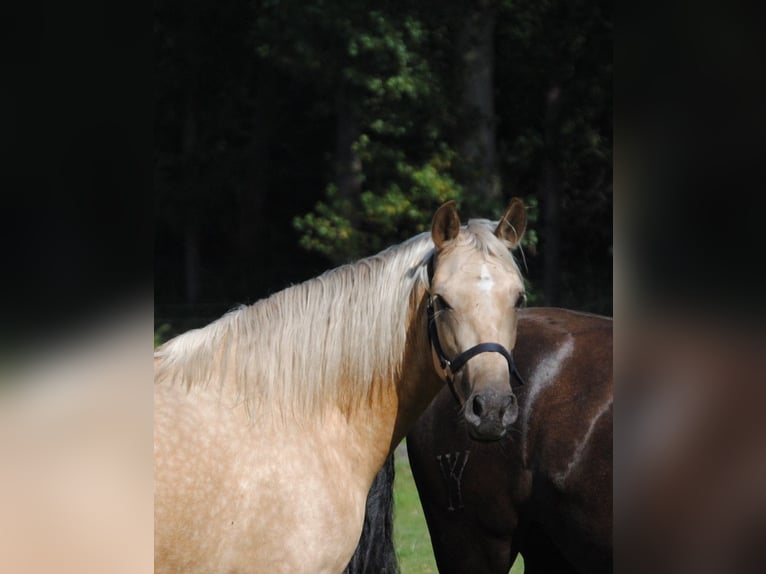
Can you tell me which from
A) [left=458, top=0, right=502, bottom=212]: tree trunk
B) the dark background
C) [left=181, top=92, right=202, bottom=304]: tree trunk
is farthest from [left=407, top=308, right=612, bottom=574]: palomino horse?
[left=181, top=92, right=202, bottom=304]: tree trunk

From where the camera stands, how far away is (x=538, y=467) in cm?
352

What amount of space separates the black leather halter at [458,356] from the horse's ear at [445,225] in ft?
0.57

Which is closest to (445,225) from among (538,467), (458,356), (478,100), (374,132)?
(458,356)

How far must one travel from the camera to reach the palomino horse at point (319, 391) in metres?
2.47

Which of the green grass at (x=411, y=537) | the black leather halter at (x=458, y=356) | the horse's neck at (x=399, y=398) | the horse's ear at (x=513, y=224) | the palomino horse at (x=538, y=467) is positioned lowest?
the green grass at (x=411, y=537)

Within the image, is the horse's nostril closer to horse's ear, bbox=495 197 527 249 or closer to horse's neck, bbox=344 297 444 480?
horse's neck, bbox=344 297 444 480

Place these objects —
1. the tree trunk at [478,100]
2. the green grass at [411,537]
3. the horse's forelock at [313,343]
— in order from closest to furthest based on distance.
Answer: the horse's forelock at [313,343], the green grass at [411,537], the tree trunk at [478,100]

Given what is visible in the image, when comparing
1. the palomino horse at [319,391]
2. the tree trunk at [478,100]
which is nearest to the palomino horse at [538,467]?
the palomino horse at [319,391]

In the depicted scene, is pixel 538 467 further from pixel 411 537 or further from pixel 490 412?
pixel 411 537

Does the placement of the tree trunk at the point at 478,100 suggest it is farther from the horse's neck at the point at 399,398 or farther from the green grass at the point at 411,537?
the horse's neck at the point at 399,398

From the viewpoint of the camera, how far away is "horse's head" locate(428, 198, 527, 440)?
8.41 ft

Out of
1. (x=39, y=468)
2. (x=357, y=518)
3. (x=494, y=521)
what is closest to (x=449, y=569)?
(x=494, y=521)

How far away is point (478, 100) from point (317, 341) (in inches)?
466

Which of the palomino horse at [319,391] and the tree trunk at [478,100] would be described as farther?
the tree trunk at [478,100]
